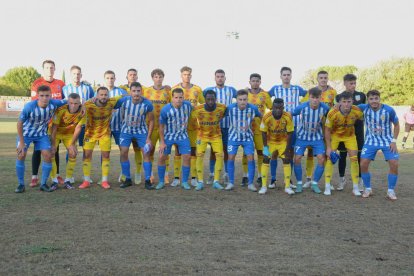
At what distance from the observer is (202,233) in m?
4.94

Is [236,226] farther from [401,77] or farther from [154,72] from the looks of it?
[401,77]

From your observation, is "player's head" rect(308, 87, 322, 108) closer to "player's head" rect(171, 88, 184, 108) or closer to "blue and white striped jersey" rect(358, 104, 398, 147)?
"blue and white striped jersey" rect(358, 104, 398, 147)

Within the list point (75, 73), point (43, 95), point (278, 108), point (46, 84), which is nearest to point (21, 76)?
point (46, 84)

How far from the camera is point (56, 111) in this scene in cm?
762

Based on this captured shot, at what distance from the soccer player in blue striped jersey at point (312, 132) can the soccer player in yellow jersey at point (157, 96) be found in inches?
102

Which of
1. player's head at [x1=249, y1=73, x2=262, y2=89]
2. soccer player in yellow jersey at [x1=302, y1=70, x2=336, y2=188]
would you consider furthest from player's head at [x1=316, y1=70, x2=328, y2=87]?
player's head at [x1=249, y1=73, x2=262, y2=89]

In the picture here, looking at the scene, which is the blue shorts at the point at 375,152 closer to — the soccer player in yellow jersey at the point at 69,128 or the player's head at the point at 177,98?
the player's head at the point at 177,98

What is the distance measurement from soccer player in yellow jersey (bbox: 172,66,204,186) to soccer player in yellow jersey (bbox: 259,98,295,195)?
1396mm

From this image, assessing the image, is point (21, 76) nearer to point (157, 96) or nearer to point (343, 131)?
point (157, 96)

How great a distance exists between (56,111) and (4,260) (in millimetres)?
4119

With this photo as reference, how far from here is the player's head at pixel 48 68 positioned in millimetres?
8109

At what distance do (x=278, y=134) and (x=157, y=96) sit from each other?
259 centimetres

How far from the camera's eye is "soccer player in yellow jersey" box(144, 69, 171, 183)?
8.48 m

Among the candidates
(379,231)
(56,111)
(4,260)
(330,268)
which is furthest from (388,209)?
(56,111)
